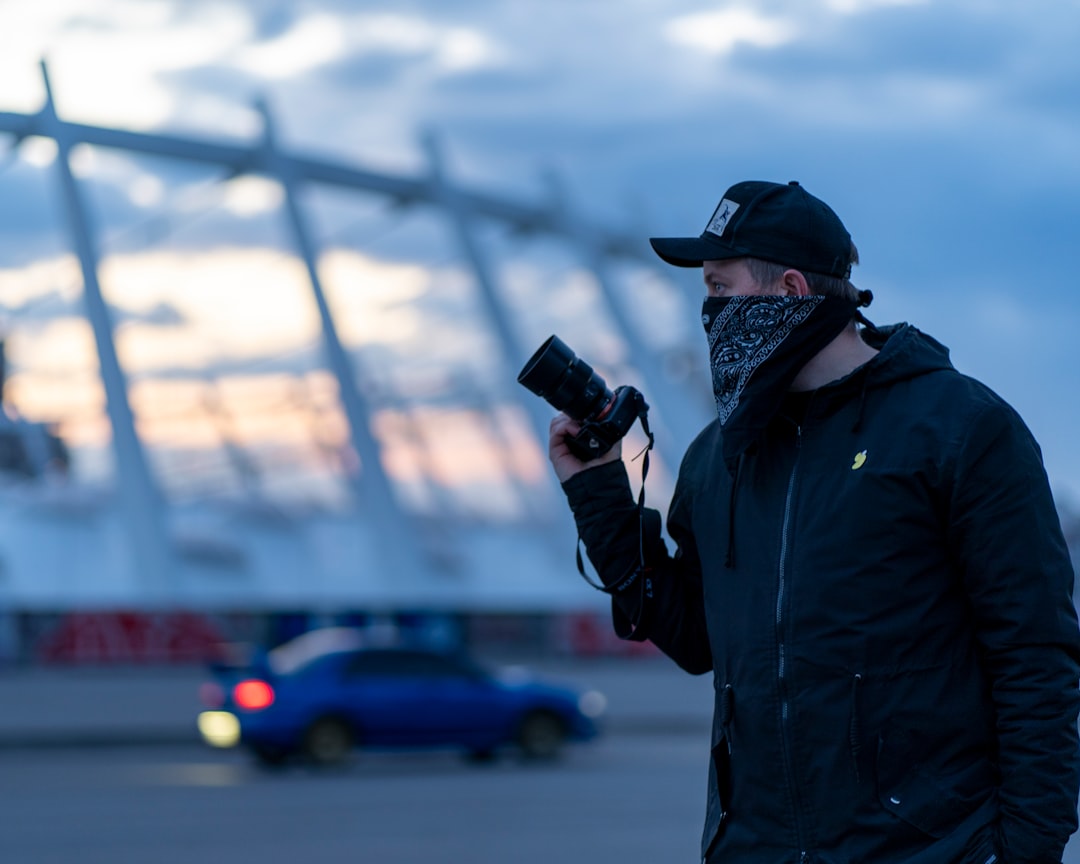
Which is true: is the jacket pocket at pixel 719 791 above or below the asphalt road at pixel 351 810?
below

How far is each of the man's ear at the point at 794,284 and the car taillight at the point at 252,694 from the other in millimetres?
14856

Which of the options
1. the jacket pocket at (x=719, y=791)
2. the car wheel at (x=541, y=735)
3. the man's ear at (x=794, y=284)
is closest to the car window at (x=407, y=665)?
the car wheel at (x=541, y=735)

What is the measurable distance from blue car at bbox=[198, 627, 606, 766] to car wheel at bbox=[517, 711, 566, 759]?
0.01 meters

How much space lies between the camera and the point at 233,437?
64.8m

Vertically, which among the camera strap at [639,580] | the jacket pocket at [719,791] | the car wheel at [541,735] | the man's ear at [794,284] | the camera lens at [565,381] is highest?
the car wheel at [541,735]

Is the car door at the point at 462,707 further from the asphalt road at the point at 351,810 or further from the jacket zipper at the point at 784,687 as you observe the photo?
the jacket zipper at the point at 784,687

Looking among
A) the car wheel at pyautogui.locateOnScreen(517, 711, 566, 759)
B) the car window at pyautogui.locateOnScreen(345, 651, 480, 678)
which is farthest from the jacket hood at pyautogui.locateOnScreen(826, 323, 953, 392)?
the car wheel at pyautogui.locateOnScreen(517, 711, 566, 759)

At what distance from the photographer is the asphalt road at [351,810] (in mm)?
10461

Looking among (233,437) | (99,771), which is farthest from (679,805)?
(233,437)

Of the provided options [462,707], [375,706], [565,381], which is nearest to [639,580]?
[565,381]

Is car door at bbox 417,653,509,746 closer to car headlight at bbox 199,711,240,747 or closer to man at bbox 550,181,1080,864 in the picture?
car headlight at bbox 199,711,240,747

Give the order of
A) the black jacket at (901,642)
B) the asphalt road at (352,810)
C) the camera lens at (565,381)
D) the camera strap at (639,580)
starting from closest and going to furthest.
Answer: the black jacket at (901,642) → the camera strap at (639,580) → the camera lens at (565,381) → the asphalt road at (352,810)

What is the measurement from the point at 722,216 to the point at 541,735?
1579 centimetres

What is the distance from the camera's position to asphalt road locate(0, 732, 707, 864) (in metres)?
10.5
